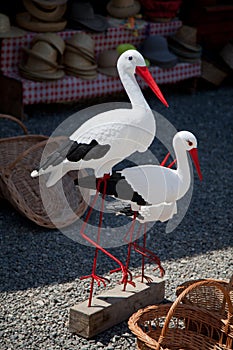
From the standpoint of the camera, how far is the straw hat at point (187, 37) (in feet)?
27.7

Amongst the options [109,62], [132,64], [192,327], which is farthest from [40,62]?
[192,327]

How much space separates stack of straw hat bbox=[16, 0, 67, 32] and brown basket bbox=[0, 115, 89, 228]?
84.0 inches

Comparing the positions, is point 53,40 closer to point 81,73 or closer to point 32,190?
point 81,73

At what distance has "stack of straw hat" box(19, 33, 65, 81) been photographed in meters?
7.15

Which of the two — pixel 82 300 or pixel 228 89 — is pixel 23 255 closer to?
pixel 82 300

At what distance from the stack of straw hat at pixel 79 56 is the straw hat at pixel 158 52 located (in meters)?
0.82

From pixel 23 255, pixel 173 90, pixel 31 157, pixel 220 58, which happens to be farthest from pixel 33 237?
pixel 220 58

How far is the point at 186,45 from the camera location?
8.42 meters

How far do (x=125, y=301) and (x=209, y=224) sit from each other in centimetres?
166

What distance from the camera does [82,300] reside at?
4.22 m

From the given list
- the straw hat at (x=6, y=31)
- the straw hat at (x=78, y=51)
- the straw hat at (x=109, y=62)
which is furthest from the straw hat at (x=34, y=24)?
the straw hat at (x=109, y=62)

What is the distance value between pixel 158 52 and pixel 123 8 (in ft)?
2.01

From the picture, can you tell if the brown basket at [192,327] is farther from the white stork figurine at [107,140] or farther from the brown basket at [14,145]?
the brown basket at [14,145]

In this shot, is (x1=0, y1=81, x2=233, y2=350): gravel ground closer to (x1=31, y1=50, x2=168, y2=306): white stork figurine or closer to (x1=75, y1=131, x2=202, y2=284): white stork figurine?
(x1=75, y1=131, x2=202, y2=284): white stork figurine
